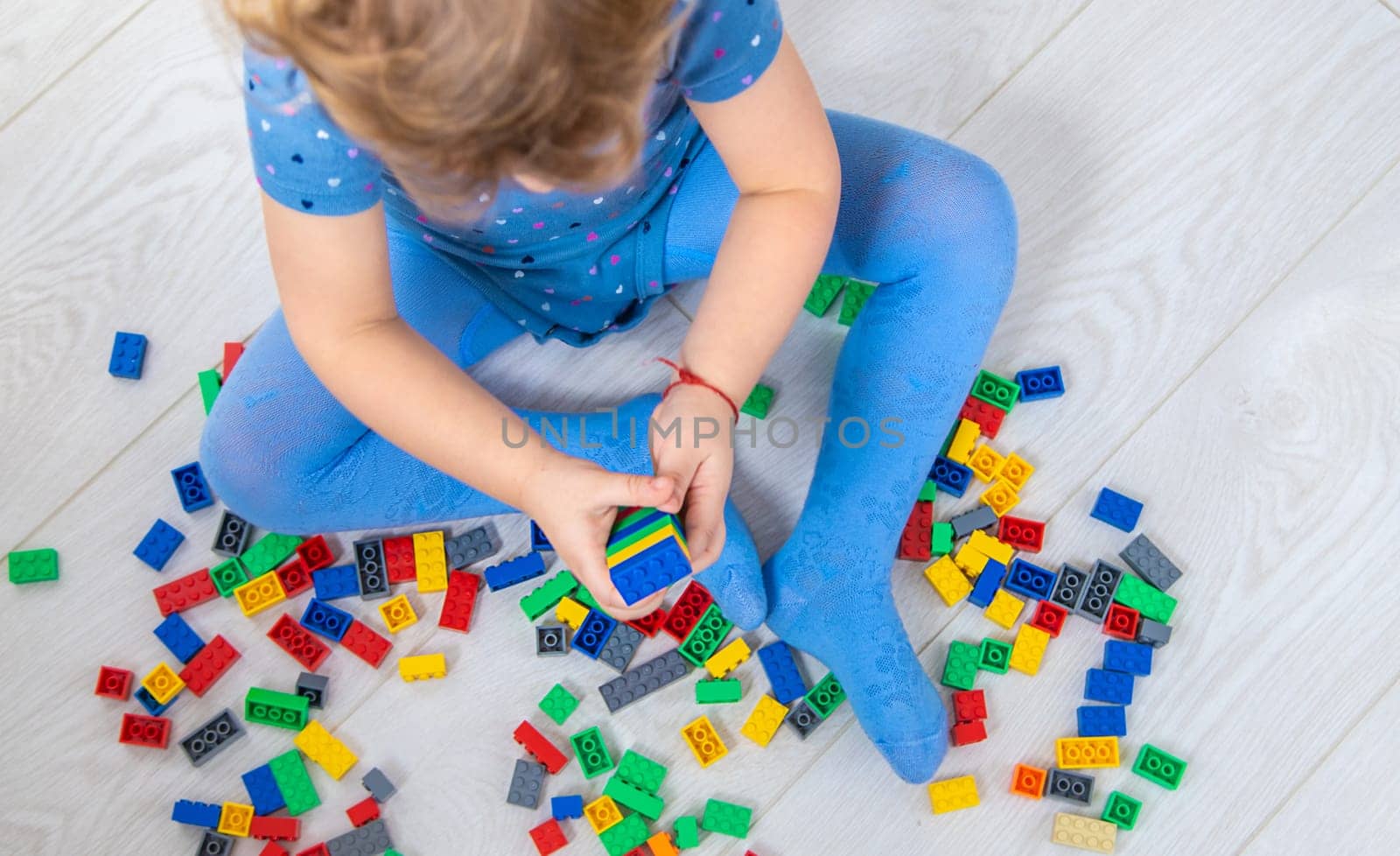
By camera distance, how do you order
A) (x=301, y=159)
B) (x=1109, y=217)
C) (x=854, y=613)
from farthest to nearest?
(x=1109, y=217), (x=854, y=613), (x=301, y=159)

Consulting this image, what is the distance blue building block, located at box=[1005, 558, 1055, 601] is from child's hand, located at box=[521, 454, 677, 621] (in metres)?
0.36

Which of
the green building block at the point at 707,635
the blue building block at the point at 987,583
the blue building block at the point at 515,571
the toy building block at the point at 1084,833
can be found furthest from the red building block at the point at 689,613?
the toy building block at the point at 1084,833

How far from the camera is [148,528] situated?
959 millimetres

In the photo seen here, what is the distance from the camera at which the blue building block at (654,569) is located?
0.65m

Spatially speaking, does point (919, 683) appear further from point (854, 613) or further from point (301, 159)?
point (301, 159)

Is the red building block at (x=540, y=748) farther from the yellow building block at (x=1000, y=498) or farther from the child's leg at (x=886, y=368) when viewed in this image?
the yellow building block at (x=1000, y=498)

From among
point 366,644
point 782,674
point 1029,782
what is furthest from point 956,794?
point 366,644

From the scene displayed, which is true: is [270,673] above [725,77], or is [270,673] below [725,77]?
below

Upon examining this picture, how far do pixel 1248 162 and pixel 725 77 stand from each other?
1.95 feet

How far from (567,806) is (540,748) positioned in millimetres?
49

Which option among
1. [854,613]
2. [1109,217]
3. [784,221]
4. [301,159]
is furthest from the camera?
[1109,217]

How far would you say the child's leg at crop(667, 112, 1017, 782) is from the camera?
2.70 feet

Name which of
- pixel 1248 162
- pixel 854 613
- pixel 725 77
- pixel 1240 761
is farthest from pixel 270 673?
pixel 1248 162

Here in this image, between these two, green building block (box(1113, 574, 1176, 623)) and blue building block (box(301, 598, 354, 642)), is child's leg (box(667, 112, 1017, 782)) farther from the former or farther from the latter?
blue building block (box(301, 598, 354, 642))
